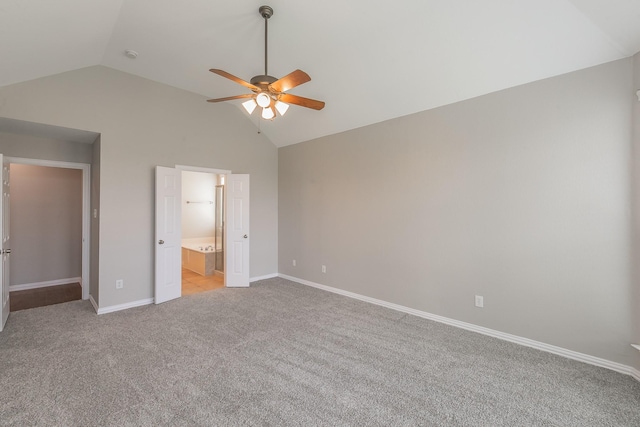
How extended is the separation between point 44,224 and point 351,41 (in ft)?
21.0

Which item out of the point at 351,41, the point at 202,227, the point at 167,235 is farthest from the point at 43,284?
the point at 351,41

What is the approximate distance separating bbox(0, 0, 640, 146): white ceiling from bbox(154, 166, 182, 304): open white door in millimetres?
1610

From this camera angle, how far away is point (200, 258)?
250 inches

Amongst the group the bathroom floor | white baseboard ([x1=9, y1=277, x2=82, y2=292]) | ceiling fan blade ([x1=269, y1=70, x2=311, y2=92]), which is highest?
ceiling fan blade ([x1=269, y1=70, x2=311, y2=92])

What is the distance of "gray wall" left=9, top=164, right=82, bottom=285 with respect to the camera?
5164 mm

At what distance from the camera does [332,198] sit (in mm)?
5055

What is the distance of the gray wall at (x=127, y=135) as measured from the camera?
3.64 m

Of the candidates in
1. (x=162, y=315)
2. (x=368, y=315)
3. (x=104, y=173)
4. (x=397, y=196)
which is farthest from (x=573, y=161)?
(x=104, y=173)

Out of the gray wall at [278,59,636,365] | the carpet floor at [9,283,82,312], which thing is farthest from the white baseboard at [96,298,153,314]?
the gray wall at [278,59,636,365]

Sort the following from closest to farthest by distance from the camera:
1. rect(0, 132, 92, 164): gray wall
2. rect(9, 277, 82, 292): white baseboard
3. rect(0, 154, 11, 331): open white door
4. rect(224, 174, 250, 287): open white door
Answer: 1. rect(0, 154, 11, 331): open white door
2. rect(0, 132, 92, 164): gray wall
3. rect(9, 277, 82, 292): white baseboard
4. rect(224, 174, 250, 287): open white door

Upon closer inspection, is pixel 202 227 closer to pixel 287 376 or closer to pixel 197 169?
pixel 197 169

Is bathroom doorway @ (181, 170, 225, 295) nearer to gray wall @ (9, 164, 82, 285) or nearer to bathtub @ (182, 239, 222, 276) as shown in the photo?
bathtub @ (182, 239, 222, 276)

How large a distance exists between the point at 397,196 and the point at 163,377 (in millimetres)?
3432

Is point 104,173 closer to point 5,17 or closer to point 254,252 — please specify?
point 5,17
